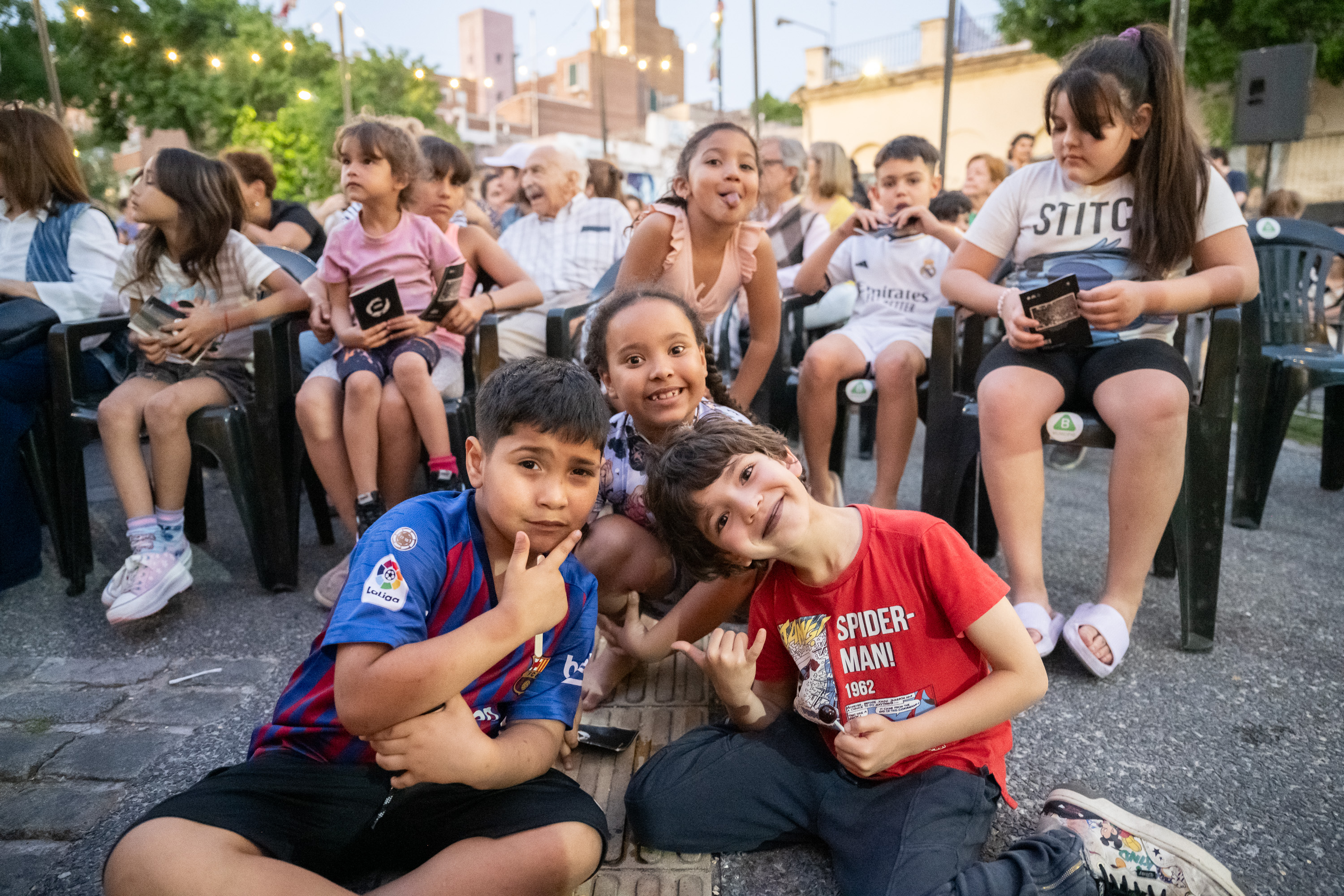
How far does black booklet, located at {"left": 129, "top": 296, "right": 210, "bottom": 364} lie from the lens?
2.48 metres

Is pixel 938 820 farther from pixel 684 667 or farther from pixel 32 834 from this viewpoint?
pixel 32 834

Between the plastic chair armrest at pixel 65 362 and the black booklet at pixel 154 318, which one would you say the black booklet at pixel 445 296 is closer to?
the black booklet at pixel 154 318

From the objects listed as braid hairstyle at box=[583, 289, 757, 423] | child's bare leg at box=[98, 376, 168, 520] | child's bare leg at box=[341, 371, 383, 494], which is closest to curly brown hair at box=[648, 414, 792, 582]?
braid hairstyle at box=[583, 289, 757, 423]

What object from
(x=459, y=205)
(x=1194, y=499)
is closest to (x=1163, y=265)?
(x=1194, y=499)

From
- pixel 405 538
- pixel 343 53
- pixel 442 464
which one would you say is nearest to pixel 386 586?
pixel 405 538

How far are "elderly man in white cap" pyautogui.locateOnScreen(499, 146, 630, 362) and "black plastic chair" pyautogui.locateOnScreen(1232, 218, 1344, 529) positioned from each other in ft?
8.01

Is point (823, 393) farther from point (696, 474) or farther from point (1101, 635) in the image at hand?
point (696, 474)

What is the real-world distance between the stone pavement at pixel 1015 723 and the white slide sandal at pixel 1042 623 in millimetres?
76

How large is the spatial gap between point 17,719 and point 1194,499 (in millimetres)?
2723

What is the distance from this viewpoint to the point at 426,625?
1.25 metres

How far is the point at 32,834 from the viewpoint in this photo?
145cm

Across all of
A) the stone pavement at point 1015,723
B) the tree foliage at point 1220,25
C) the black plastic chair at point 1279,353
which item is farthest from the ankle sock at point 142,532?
the tree foliage at point 1220,25

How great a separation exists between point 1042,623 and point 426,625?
140 centimetres

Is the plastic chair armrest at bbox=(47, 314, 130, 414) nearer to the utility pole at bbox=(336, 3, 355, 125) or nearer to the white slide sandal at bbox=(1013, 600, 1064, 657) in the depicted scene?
the white slide sandal at bbox=(1013, 600, 1064, 657)
